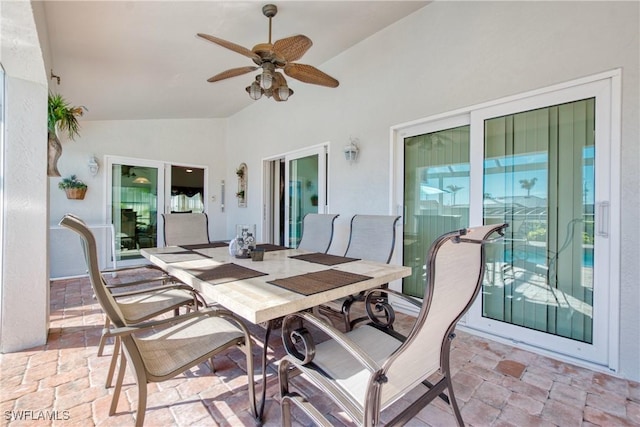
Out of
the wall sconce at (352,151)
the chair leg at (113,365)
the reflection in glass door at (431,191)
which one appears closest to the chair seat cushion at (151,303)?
the chair leg at (113,365)

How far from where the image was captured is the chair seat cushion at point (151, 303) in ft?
6.50

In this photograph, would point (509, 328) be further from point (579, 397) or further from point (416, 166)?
point (416, 166)

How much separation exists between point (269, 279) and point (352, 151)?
101 inches

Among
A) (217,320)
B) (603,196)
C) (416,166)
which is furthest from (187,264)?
(603,196)

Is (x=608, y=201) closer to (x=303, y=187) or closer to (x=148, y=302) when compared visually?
(x=148, y=302)

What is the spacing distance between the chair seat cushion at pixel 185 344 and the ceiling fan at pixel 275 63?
189cm

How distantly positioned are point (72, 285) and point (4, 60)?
3252 millimetres

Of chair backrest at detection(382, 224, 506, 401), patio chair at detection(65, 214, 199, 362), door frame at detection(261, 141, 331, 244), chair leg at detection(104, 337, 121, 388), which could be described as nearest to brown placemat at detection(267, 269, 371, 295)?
chair backrest at detection(382, 224, 506, 401)

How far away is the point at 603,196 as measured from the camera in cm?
217

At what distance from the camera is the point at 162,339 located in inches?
63.2

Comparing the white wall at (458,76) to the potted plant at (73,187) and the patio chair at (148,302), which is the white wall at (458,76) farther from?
the potted plant at (73,187)

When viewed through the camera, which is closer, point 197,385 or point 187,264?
point 197,385

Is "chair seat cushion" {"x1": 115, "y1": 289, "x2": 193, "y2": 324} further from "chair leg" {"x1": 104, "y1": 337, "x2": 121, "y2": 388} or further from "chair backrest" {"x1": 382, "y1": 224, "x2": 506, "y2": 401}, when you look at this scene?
"chair backrest" {"x1": 382, "y1": 224, "x2": 506, "y2": 401}

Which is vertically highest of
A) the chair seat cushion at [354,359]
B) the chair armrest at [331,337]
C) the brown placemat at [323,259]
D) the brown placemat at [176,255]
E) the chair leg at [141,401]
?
the brown placemat at [176,255]
